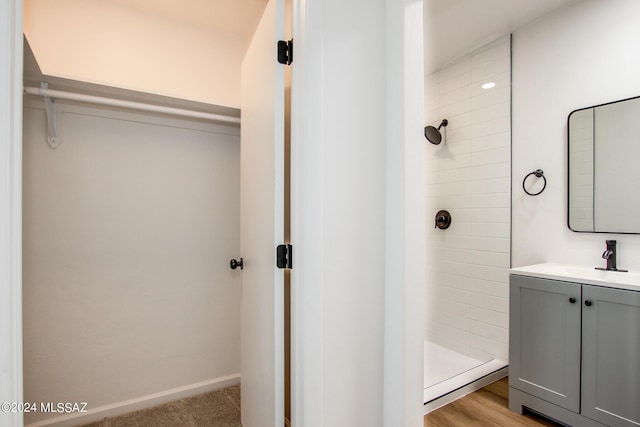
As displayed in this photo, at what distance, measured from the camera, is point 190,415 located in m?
1.77

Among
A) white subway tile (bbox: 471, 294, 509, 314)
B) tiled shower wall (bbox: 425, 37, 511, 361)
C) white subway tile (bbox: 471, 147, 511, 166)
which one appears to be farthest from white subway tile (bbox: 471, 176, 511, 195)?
white subway tile (bbox: 471, 294, 509, 314)

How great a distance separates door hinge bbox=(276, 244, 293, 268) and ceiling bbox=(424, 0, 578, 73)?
1.94 meters

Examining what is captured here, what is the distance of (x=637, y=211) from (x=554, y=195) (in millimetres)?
408

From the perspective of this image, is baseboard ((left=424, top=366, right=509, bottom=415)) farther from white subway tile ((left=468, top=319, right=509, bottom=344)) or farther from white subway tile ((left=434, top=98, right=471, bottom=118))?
white subway tile ((left=434, top=98, right=471, bottom=118))

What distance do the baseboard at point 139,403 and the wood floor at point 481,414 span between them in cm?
136

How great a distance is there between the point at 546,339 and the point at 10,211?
92.2 inches

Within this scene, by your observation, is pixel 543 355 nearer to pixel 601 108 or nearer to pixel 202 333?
pixel 601 108

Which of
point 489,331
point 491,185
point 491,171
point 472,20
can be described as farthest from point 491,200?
point 472,20

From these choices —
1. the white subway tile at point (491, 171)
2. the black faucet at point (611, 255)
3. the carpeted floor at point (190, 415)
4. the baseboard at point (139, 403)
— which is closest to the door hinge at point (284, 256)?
the carpeted floor at point (190, 415)

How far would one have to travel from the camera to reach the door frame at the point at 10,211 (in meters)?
0.71

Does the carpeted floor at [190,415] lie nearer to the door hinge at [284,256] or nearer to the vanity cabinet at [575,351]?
the door hinge at [284,256]

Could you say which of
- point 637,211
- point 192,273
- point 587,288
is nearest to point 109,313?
point 192,273

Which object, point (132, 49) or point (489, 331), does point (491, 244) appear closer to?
point (489, 331)

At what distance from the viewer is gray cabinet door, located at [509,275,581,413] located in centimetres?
154
